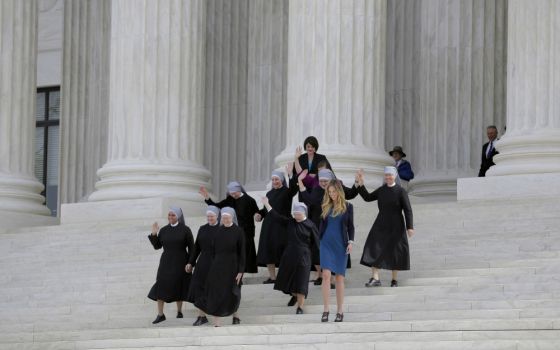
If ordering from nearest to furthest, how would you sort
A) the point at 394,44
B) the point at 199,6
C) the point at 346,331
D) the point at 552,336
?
the point at 552,336 < the point at 346,331 < the point at 199,6 < the point at 394,44

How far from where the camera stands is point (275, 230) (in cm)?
3203

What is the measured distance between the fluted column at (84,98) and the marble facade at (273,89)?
0.05 metres

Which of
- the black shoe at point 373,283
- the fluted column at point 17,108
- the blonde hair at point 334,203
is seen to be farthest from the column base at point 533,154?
the fluted column at point 17,108

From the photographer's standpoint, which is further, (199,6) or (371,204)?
(199,6)

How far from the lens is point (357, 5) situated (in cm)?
3909

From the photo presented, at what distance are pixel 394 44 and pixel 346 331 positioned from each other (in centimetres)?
2168

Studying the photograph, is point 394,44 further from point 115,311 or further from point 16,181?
point 115,311

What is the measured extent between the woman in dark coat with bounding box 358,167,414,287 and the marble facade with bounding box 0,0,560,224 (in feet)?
23.5

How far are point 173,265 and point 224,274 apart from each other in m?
1.85

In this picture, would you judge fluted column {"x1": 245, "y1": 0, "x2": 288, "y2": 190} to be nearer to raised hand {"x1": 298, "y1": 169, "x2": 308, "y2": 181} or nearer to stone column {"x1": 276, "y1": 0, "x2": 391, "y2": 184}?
stone column {"x1": 276, "y1": 0, "x2": 391, "y2": 184}

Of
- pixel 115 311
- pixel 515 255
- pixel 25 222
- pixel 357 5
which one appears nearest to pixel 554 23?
pixel 357 5

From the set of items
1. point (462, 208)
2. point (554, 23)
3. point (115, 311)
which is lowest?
point (115, 311)

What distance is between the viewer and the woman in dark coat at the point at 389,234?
2973 centimetres

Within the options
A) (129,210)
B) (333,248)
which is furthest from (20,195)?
(333,248)
